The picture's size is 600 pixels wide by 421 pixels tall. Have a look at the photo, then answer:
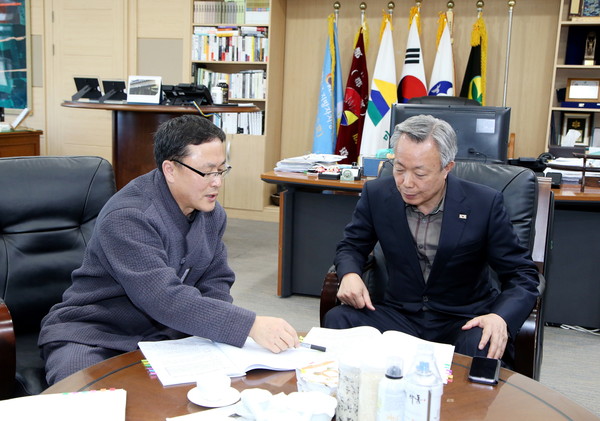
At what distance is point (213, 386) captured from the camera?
1.26 m

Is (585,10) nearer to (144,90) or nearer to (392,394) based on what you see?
(144,90)

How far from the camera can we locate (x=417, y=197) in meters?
2.13

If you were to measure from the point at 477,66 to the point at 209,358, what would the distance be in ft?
15.1

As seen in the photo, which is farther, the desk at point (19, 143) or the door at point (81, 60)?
the door at point (81, 60)

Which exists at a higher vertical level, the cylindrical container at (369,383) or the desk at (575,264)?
the cylindrical container at (369,383)

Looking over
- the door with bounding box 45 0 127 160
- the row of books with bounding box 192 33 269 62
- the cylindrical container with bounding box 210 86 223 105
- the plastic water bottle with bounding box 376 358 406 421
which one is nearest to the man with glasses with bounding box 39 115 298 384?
the plastic water bottle with bounding box 376 358 406 421

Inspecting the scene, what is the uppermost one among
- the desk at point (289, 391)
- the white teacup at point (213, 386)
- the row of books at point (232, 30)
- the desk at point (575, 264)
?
the row of books at point (232, 30)

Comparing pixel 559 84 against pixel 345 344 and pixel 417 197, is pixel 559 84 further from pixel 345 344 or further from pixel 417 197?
pixel 345 344

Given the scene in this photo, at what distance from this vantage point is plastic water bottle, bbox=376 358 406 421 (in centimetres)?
105

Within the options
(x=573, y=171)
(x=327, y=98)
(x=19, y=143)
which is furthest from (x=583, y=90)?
(x=19, y=143)

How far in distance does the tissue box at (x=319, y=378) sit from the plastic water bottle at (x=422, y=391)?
24cm

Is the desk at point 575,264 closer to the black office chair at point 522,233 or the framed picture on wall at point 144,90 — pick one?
the black office chair at point 522,233

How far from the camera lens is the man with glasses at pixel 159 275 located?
5.12 feet

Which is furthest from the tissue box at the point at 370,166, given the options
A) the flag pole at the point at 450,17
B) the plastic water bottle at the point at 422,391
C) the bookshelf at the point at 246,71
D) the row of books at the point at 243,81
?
the plastic water bottle at the point at 422,391
